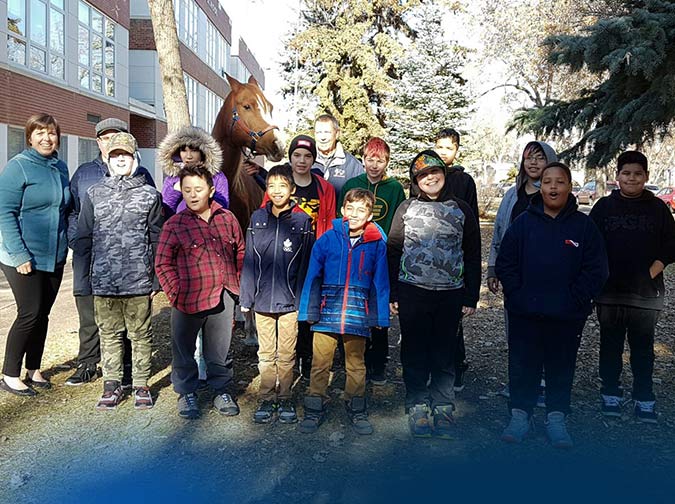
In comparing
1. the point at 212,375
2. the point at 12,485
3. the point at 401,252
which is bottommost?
the point at 12,485

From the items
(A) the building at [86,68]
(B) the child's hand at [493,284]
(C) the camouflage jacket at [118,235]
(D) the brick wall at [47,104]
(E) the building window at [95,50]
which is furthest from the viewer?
(E) the building window at [95,50]

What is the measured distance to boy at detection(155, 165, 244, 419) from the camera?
4.41m

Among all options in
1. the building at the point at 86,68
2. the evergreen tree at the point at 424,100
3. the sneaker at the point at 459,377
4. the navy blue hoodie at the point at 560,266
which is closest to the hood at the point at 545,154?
the navy blue hoodie at the point at 560,266

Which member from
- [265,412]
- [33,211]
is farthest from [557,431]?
[33,211]

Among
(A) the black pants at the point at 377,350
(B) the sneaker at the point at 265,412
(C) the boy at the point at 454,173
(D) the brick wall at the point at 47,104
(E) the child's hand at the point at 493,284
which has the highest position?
(D) the brick wall at the point at 47,104

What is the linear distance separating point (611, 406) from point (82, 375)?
4.28 metres

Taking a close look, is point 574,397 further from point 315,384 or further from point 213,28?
point 213,28

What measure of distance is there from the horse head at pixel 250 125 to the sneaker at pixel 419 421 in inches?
105

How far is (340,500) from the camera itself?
3385 millimetres

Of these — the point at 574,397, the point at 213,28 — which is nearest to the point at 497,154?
the point at 213,28

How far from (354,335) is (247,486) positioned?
1.29m

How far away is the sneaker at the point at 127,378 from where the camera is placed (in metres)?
5.03

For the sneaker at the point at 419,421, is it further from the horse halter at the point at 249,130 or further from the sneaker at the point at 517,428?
the horse halter at the point at 249,130

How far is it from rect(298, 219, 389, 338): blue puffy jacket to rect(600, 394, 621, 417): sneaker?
1853 millimetres
